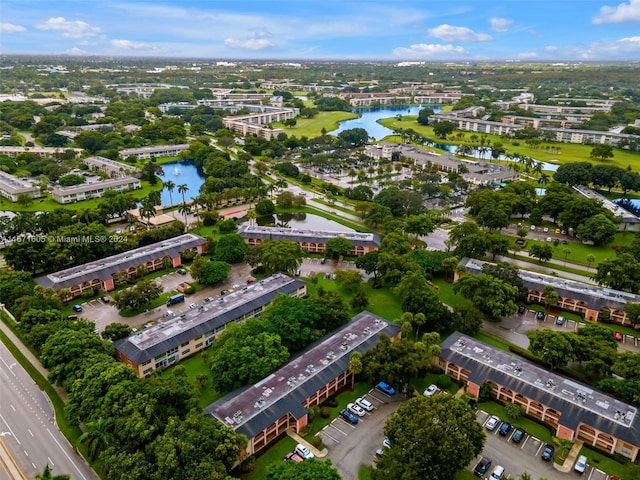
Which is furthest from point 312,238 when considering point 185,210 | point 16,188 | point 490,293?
point 16,188

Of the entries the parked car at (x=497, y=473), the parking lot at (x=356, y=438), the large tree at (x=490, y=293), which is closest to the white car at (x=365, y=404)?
the parking lot at (x=356, y=438)

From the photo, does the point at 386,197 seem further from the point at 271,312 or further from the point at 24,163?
the point at 24,163

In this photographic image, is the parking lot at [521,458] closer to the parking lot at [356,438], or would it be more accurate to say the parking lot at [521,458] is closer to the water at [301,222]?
the parking lot at [356,438]

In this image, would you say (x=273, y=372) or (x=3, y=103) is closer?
(x=273, y=372)

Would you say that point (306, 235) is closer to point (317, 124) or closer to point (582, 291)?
point (582, 291)

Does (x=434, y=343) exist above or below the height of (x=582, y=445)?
above

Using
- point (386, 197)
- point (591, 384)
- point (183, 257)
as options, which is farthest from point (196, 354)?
point (386, 197)
